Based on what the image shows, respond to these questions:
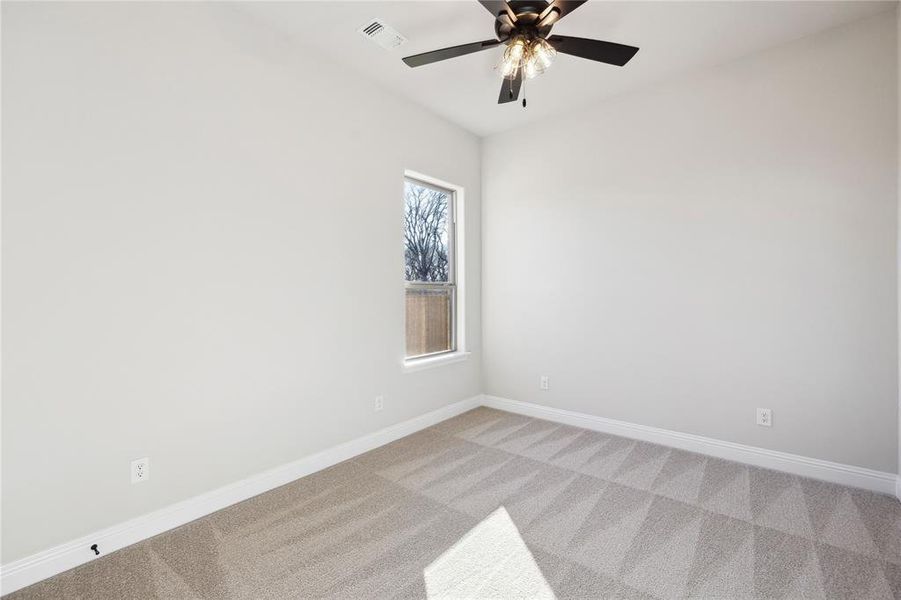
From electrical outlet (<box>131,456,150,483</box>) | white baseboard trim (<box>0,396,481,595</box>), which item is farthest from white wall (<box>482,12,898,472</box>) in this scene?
electrical outlet (<box>131,456,150,483</box>)

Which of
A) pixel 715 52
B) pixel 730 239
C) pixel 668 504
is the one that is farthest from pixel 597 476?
pixel 715 52

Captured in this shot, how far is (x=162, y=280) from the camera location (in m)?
2.08

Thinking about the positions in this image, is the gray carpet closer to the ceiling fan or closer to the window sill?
the window sill

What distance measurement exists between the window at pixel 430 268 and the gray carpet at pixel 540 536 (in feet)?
3.99

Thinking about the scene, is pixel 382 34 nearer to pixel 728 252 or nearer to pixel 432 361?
pixel 432 361

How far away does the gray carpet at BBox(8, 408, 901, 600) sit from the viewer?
169 cm

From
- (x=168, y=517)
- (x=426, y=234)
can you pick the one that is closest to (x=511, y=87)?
(x=426, y=234)

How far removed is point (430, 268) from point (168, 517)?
257cm

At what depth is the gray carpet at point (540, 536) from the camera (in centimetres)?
169

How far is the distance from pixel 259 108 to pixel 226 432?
191 cm

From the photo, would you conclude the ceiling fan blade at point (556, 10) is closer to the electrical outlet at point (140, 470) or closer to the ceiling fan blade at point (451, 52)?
the ceiling fan blade at point (451, 52)

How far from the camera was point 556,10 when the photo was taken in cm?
188

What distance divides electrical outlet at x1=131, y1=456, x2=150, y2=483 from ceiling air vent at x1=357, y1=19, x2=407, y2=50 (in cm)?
265

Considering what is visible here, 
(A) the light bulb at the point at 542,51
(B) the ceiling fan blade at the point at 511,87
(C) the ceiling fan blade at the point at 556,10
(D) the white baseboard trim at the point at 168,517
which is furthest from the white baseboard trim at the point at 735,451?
(C) the ceiling fan blade at the point at 556,10
